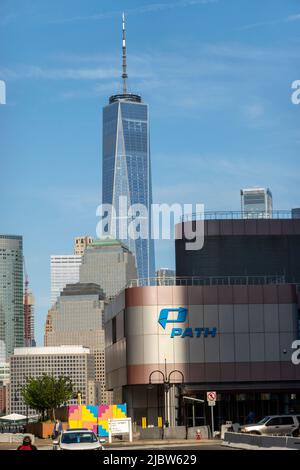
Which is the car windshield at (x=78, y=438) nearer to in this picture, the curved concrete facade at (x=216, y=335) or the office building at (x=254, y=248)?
the curved concrete facade at (x=216, y=335)

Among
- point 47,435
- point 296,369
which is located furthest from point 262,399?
point 47,435

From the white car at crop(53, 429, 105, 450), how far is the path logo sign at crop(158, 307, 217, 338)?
53.7 m

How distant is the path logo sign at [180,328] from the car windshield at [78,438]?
178 feet

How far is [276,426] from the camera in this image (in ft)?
240

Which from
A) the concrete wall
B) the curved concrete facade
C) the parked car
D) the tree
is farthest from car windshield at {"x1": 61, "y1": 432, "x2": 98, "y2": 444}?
the tree

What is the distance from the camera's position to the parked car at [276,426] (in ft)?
237

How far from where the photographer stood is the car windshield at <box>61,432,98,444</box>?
147 ft

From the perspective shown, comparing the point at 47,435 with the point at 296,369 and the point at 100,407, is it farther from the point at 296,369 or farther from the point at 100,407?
the point at 296,369

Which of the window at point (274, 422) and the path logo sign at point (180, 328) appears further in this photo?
the path logo sign at point (180, 328)

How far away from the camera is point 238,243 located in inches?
4683

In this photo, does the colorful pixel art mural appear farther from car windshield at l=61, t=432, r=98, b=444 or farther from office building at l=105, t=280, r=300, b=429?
car windshield at l=61, t=432, r=98, b=444

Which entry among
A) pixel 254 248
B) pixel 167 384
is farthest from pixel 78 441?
pixel 254 248

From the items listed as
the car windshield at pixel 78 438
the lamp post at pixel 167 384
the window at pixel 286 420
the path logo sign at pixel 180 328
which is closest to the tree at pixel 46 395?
the lamp post at pixel 167 384

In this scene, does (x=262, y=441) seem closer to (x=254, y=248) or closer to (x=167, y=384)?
(x=167, y=384)
